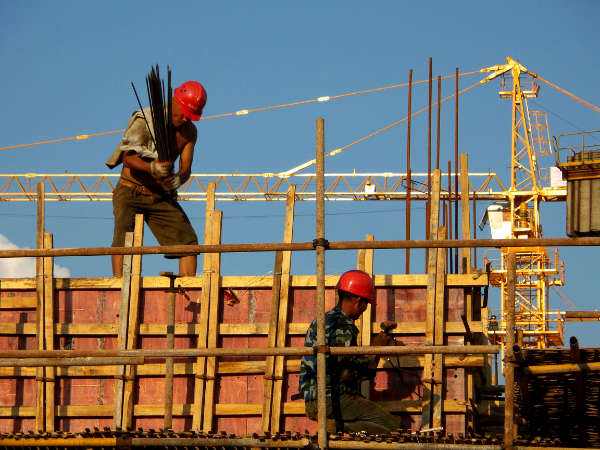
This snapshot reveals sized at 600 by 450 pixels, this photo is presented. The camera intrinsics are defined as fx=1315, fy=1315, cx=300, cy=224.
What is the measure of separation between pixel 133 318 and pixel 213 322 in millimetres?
901

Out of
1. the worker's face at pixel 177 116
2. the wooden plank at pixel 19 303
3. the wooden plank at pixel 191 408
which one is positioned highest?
the worker's face at pixel 177 116

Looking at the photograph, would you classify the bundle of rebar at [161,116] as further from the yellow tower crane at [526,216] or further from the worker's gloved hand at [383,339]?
the yellow tower crane at [526,216]

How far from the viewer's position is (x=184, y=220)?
15.2 metres

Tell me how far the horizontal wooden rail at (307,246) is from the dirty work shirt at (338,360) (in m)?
0.98

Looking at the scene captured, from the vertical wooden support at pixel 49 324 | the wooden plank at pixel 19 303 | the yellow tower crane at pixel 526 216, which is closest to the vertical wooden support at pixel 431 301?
the vertical wooden support at pixel 49 324

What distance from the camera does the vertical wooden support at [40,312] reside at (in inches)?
565

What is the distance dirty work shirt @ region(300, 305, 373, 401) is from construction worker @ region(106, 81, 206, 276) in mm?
2572

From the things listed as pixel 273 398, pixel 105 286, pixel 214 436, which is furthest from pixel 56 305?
pixel 214 436

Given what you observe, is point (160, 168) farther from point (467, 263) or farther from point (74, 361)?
point (467, 263)

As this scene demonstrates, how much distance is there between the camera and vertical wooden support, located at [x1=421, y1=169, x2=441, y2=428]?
13.8 meters

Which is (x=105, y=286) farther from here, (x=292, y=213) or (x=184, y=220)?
(x=292, y=213)

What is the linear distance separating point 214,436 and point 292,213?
3549 millimetres

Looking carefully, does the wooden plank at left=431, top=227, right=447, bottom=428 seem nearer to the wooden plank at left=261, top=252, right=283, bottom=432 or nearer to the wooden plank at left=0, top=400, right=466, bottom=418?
the wooden plank at left=0, top=400, right=466, bottom=418

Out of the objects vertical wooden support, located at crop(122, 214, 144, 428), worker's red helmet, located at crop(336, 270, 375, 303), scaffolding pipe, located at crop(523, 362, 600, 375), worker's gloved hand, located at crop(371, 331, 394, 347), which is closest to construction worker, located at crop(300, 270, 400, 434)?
worker's red helmet, located at crop(336, 270, 375, 303)
